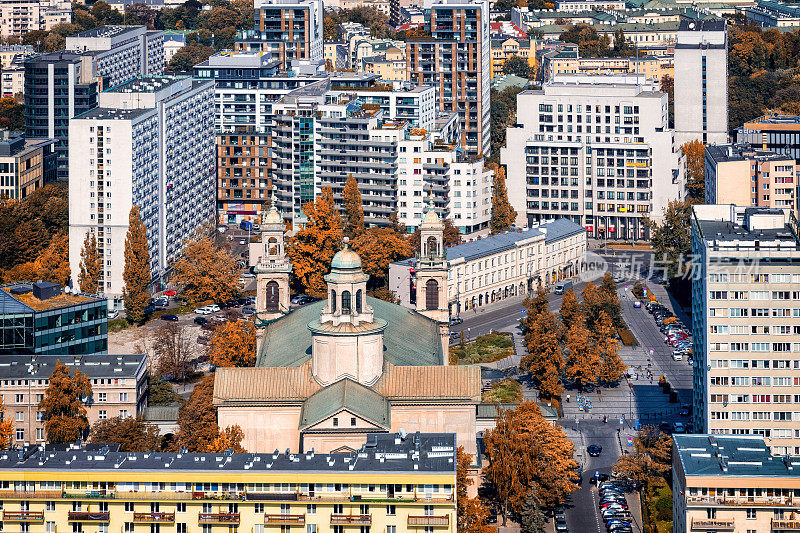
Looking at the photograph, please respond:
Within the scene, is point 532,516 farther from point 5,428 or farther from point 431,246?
point 5,428

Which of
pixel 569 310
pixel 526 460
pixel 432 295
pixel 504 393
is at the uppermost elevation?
pixel 432 295

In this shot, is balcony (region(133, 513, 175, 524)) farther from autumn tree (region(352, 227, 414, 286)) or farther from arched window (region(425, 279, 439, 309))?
autumn tree (region(352, 227, 414, 286))

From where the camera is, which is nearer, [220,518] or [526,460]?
[220,518]

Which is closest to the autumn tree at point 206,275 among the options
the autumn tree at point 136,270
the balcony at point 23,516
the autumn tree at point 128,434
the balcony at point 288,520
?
the autumn tree at point 136,270

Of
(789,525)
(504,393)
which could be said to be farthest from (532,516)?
(504,393)

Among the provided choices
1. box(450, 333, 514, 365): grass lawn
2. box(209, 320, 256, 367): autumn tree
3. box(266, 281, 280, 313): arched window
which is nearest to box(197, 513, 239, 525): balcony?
box(266, 281, 280, 313): arched window
